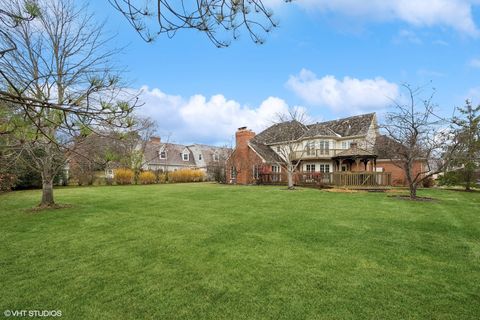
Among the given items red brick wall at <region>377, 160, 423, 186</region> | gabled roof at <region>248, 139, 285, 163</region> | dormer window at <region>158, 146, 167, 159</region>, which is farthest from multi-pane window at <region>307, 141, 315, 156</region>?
dormer window at <region>158, 146, 167, 159</region>

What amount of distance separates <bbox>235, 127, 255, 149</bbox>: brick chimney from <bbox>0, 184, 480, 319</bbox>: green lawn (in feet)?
72.6

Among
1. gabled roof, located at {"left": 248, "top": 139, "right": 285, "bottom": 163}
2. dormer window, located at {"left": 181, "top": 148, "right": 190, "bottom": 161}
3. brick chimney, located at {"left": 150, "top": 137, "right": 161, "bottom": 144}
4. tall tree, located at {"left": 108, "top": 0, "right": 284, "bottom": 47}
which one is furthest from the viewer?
dormer window, located at {"left": 181, "top": 148, "right": 190, "bottom": 161}

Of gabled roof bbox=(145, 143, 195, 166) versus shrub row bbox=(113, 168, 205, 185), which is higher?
gabled roof bbox=(145, 143, 195, 166)

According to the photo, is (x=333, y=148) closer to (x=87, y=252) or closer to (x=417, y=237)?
(x=417, y=237)

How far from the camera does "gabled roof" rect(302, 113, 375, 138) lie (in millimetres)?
30345

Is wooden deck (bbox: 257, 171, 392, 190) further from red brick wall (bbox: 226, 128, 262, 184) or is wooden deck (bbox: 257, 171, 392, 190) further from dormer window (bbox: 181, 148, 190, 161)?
dormer window (bbox: 181, 148, 190, 161)

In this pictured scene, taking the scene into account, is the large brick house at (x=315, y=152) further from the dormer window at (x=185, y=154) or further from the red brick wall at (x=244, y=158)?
the dormer window at (x=185, y=154)

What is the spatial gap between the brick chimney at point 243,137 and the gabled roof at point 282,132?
162 inches

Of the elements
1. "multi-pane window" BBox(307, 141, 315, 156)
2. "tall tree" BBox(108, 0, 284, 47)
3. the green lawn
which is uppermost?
"multi-pane window" BBox(307, 141, 315, 156)

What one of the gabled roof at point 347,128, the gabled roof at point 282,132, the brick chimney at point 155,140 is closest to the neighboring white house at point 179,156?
the brick chimney at point 155,140

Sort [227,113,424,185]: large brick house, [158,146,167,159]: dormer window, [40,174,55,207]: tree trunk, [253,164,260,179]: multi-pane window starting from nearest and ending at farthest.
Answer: [40,174,55,207]: tree trunk
[227,113,424,185]: large brick house
[253,164,260,179]: multi-pane window
[158,146,167,159]: dormer window

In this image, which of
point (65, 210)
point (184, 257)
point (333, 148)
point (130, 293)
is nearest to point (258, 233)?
point (184, 257)

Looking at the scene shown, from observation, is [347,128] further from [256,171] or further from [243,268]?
[243,268]

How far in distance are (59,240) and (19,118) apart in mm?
5183
